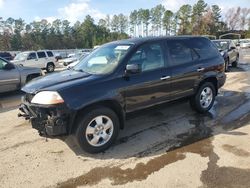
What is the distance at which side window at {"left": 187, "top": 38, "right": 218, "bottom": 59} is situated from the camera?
649 cm

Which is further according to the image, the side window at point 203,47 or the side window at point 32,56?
the side window at point 32,56

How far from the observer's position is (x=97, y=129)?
4750 mm

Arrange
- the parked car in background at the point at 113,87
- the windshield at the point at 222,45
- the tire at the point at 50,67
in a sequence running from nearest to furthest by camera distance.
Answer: the parked car in background at the point at 113,87, the windshield at the point at 222,45, the tire at the point at 50,67

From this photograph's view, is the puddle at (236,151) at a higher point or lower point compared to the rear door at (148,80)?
lower

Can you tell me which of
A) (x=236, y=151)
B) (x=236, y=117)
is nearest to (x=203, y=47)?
(x=236, y=117)

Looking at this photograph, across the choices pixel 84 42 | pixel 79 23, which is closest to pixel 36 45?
pixel 84 42

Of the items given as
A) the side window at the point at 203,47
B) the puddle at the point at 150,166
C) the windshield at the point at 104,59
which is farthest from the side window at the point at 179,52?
the puddle at the point at 150,166

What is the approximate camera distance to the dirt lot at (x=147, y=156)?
13.1 feet

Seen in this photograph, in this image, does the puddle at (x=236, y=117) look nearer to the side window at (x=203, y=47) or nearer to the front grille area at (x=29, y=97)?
the side window at (x=203, y=47)

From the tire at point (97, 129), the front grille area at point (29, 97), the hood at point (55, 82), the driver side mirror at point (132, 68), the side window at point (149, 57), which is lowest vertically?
the tire at point (97, 129)

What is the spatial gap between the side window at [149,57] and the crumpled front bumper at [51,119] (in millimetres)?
1498

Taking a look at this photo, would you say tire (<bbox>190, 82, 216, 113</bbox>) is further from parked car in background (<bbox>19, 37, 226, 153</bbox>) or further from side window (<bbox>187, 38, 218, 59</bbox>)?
side window (<bbox>187, 38, 218, 59</bbox>)

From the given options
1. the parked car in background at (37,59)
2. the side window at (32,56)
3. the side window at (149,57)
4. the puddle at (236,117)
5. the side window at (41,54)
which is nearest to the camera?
the side window at (149,57)

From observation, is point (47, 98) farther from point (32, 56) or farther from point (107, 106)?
point (32, 56)
